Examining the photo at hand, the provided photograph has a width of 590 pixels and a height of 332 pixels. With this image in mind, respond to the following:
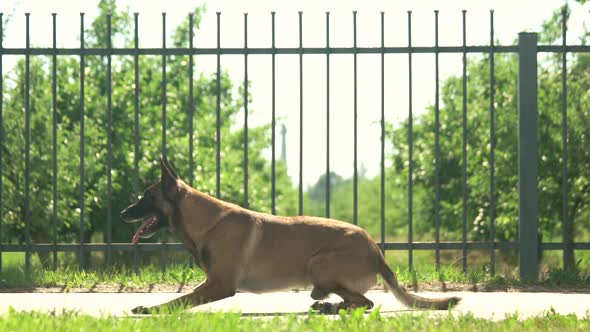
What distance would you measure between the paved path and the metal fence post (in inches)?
48.7

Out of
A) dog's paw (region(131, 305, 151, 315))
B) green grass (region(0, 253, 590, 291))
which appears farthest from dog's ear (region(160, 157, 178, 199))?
green grass (region(0, 253, 590, 291))

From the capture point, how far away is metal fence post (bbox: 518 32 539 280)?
31.0 feet

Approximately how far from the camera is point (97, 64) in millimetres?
18188

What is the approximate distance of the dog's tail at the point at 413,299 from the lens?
6.87 metres

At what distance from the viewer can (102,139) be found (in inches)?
669

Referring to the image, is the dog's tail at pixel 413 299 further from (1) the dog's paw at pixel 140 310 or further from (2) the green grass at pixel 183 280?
(2) the green grass at pixel 183 280

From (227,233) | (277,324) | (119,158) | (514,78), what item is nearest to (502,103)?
(514,78)

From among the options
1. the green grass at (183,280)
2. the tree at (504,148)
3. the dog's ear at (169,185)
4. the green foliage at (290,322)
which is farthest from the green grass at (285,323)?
the tree at (504,148)

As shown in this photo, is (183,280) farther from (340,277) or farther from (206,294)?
(340,277)

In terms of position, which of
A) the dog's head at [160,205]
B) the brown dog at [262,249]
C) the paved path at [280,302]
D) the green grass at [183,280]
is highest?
the dog's head at [160,205]

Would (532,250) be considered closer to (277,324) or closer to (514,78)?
(277,324)

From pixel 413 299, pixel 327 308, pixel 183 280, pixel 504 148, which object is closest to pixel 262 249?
pixel 327 308

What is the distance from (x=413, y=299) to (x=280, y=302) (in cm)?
123

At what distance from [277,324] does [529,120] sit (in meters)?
4.59
